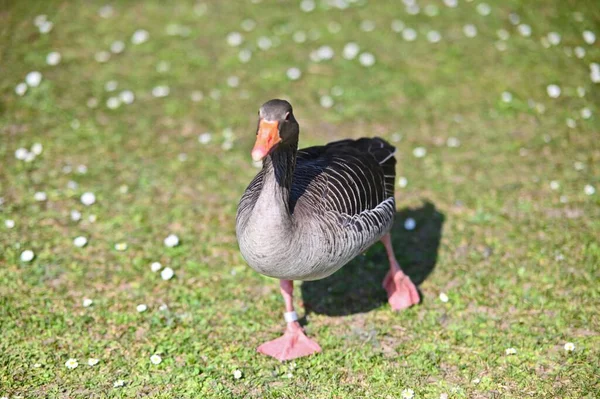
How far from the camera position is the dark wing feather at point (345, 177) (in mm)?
4547

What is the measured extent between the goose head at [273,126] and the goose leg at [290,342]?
1.43 metres

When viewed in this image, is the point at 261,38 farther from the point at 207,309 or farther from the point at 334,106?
the point at 207,309

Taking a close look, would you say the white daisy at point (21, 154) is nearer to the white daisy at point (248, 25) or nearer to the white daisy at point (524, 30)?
the white daisy at point (248, 25)

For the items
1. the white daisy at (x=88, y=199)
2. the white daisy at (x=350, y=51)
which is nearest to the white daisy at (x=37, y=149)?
the white daisy at (x=88, y=199)

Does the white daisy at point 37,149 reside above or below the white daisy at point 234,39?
above

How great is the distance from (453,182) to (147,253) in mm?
3206

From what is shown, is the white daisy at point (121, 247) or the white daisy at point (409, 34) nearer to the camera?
the white daisy at point (121, 247)

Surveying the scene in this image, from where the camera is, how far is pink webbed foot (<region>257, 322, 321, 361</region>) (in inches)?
194

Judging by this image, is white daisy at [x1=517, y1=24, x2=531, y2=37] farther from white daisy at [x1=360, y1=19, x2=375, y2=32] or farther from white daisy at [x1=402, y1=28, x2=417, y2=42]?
white daisy at [x1=360, y1=19, x2=375, y2=32]

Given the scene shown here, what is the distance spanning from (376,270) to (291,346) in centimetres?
132

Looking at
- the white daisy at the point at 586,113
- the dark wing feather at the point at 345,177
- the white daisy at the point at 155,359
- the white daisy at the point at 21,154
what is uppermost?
the dark wing feather at the point at 345,177

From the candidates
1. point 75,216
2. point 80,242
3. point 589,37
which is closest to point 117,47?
point 75,216

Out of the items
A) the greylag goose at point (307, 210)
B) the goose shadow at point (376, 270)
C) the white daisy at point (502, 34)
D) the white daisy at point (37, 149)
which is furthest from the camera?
the white daisy at point (502, 34)

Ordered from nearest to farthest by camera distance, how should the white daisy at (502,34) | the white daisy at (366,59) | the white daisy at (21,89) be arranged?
the white daisy at (21,89), the white daisy at (366,59), the white daisy at (502,34)
